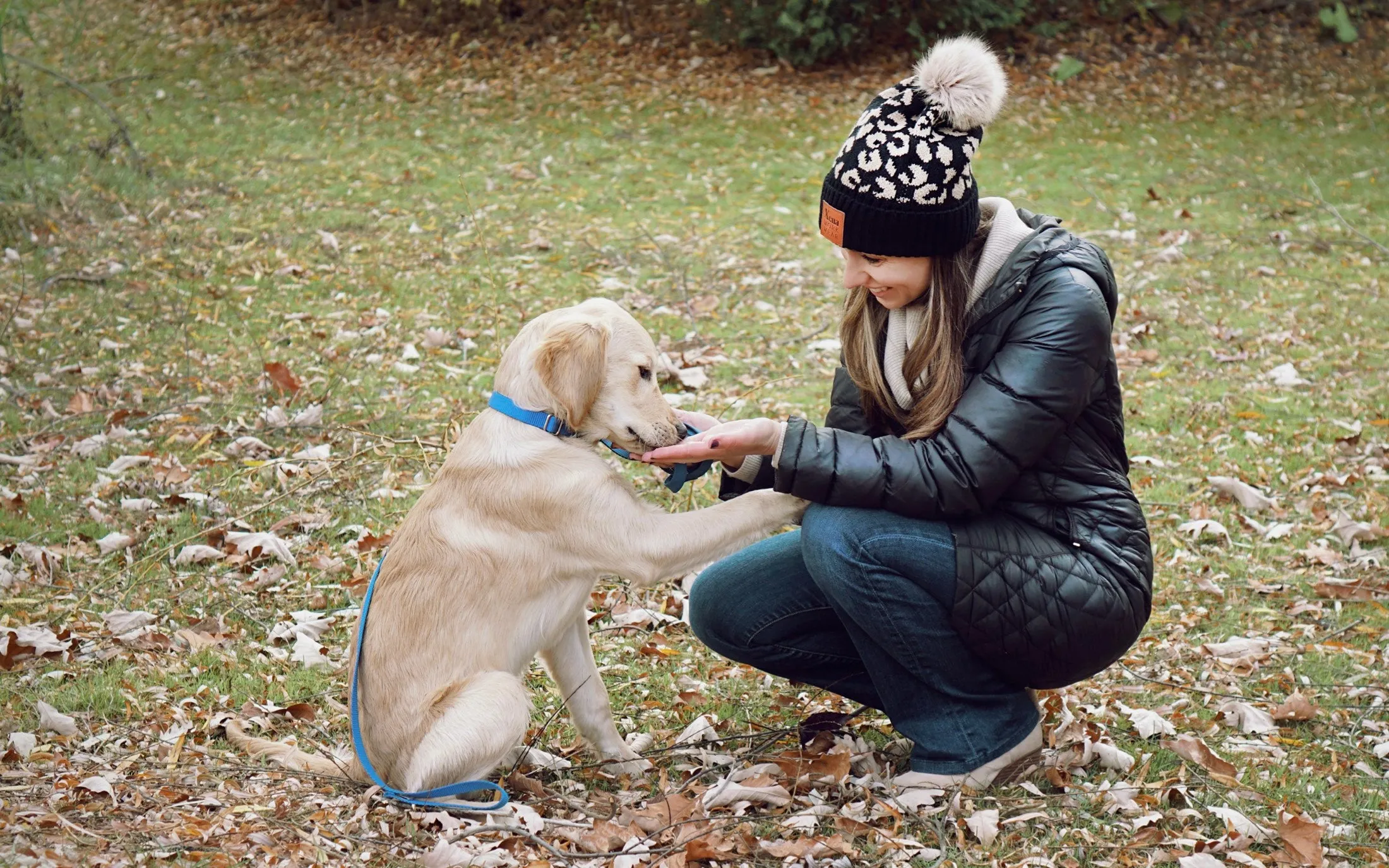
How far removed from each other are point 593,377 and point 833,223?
88cm

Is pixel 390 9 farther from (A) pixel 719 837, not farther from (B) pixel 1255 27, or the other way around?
(A) pixel 719 837

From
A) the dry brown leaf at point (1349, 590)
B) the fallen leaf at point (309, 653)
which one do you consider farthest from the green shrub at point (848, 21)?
the fallen leaf at point (309, 653)

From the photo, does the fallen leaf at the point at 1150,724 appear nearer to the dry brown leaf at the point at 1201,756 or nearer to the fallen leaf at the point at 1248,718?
the dry brown leaf at the point at 1201,756

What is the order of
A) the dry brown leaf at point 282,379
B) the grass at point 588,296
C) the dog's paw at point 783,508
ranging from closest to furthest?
the dog's paw at point 783,508
the grass at point 588,296
the dry brown leaf at point 282,379

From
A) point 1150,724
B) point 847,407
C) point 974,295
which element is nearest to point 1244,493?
point 1150,724

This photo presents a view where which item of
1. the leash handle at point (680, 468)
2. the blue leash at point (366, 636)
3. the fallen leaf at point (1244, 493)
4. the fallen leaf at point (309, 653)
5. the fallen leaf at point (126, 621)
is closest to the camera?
the blue leash at point (366, 636)

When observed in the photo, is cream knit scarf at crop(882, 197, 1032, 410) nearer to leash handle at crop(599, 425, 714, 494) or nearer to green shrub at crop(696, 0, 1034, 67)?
leash handle at crop(599, 425, 714, 494)

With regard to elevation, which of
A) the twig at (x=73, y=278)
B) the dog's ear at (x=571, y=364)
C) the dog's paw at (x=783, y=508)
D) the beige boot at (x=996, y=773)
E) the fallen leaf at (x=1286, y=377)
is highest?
the dog's ear at (x=571, y=364)

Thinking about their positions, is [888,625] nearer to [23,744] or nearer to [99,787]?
[99,787]

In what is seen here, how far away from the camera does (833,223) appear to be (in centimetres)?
353

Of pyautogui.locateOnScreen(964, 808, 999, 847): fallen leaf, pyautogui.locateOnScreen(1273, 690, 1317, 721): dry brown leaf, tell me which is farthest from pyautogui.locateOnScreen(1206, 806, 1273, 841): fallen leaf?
pyautogui.locateOnScreen(1273, 690, 1317, 721): dry brown leaf

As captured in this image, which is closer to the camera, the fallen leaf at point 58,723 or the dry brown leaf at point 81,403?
the fallen leaf at point 58,723

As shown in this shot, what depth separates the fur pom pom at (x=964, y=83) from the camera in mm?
3270

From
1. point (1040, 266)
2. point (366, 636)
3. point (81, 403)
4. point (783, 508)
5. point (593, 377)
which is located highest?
point (1040, 266)
